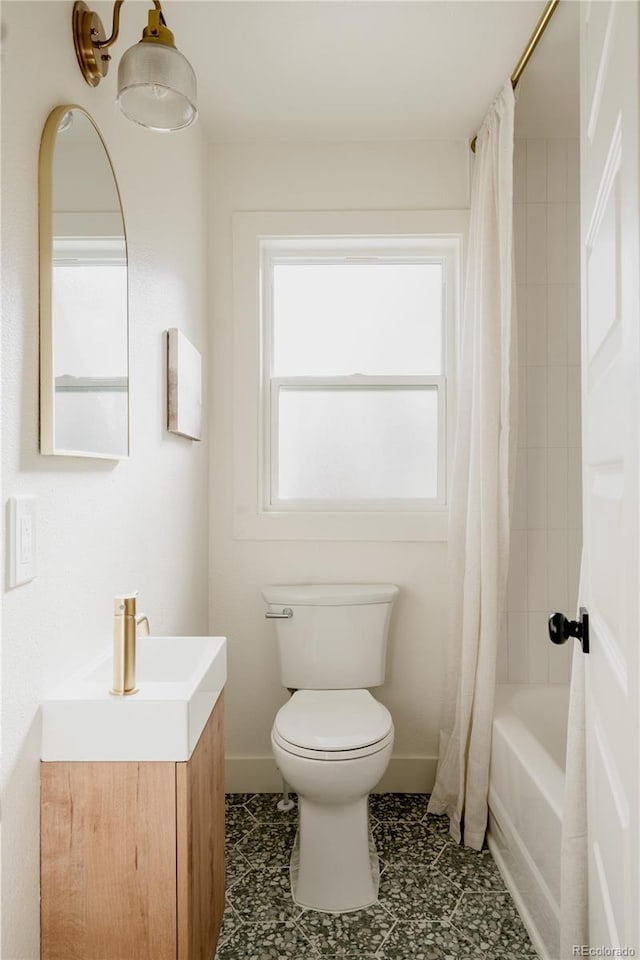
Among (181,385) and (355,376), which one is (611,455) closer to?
(181,385)

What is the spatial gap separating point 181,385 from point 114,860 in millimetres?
1290

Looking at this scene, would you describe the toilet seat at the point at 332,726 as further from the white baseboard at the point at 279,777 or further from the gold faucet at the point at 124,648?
the gold faucet at the point at 124,648

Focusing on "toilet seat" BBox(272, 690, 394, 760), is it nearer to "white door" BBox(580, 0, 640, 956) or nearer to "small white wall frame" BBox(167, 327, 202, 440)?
"white door" BBox(580, 0, 640, 956)

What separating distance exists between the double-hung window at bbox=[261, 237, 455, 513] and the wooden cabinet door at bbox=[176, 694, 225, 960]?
131cm

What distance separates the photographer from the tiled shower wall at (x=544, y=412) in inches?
98.5

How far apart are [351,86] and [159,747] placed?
81.5 inches

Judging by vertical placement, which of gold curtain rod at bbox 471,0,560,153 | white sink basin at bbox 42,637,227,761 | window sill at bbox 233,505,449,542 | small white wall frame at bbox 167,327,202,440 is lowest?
Answer: white sink basin at bbox 42,637,227,761

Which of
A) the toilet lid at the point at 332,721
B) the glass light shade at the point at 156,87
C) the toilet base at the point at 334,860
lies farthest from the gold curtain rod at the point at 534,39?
the toilet base at the point at 334,860

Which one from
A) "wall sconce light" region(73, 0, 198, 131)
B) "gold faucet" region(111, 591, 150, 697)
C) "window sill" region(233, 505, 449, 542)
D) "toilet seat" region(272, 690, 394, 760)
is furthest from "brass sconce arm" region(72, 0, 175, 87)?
"toilet seat" region(272, 690, 394, 760)

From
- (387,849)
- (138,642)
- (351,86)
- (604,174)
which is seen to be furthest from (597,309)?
(387,849)

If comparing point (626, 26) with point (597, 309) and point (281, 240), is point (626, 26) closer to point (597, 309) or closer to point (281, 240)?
point (597, 309)

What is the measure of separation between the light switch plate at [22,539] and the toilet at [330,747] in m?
1.10

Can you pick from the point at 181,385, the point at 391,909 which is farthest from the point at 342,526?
the point at 391,909

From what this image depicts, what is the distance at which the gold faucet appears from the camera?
45.9 inches
